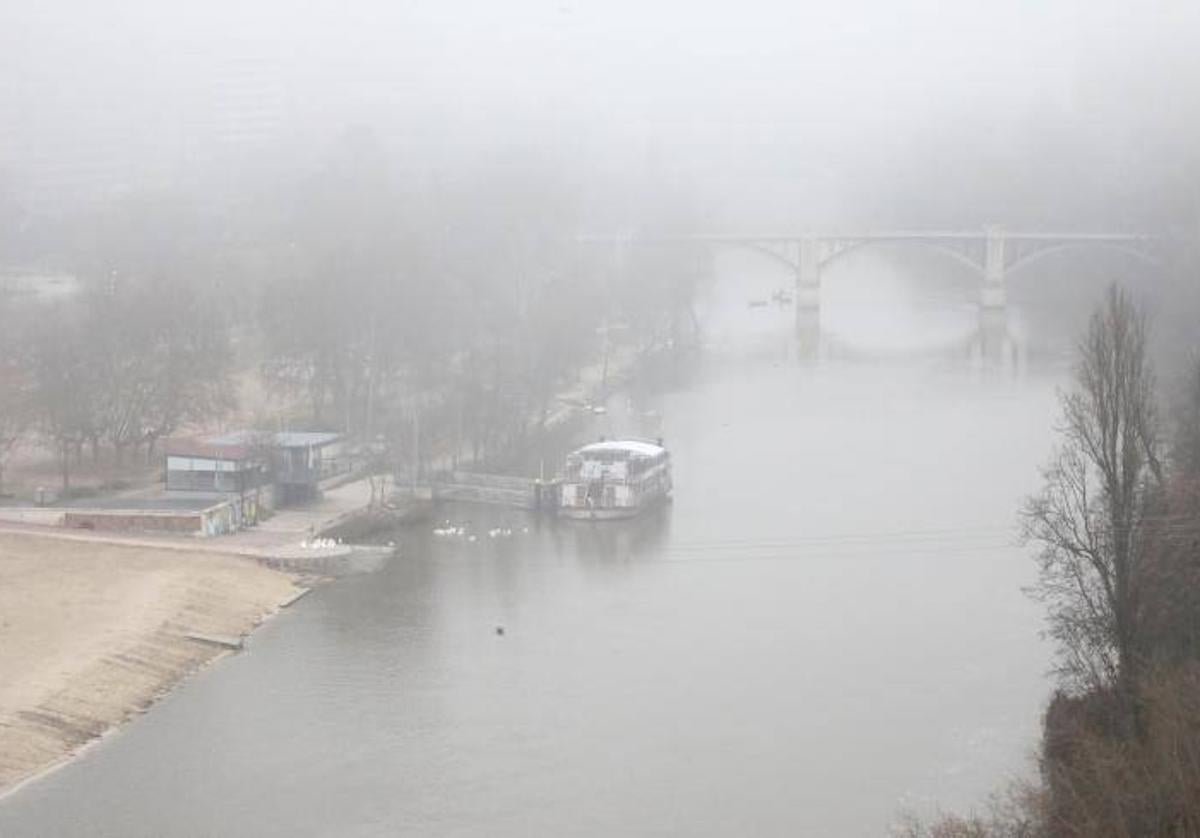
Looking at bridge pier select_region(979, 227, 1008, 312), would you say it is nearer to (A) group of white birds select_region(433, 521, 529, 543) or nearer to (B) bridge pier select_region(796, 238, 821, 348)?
(B) bridge pier select_region(796, 238, 821, 348)

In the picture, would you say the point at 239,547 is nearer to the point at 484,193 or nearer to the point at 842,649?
the point at 842,649

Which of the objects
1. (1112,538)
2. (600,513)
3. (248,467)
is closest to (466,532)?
(600,513)

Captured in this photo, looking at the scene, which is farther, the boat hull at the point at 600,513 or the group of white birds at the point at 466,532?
the boat hull at the point at 600,513

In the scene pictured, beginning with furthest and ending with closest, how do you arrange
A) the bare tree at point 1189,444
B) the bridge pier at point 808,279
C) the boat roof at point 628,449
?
the bridge pier at point 808,279 → the boat roof at point 628,449 → the bare tree at point 1189,444

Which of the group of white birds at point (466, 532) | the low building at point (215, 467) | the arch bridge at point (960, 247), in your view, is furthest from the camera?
the arch bridge at point (960, 247)

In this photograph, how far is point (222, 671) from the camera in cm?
653

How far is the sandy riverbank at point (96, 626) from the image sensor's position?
19.1 ft

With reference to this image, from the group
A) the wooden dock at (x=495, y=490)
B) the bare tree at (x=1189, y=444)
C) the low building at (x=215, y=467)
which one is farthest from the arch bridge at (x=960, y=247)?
the bare tree at (x=1189, y=444)

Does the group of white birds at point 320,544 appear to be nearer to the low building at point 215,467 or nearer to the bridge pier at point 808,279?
the low building at point 215,467

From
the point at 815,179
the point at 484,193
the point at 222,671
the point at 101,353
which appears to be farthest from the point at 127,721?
the point at 815,179

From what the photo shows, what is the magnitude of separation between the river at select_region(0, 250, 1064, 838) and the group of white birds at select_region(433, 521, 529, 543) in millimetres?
86

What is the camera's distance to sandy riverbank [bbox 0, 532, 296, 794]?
19.1ft

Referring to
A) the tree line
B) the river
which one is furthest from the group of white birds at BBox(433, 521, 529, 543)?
the tree line

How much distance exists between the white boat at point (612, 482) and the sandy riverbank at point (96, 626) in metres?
1.88
